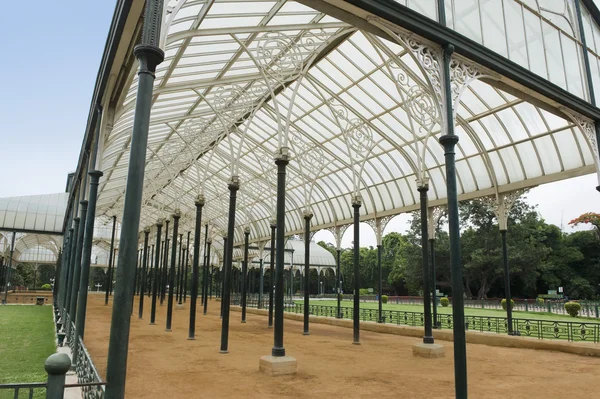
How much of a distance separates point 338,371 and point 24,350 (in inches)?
360

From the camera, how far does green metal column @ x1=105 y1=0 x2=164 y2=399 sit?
15.0 feet

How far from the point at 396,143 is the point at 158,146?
13097mm

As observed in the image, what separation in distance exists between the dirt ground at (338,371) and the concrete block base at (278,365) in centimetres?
21

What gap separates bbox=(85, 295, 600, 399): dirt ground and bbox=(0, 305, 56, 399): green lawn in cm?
127

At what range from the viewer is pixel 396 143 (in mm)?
20359

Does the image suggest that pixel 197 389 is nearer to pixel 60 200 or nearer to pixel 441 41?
pixel 441 41

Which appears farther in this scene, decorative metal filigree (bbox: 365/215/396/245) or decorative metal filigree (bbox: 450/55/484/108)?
decorative metal filigree (bbox: 365/215/396/245)

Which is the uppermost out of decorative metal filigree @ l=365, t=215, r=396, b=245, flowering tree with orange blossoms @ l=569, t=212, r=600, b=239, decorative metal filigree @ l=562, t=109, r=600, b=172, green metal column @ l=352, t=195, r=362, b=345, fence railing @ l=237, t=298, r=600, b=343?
flowering tree with orange blossoms @ l=569, t=212, r=600, b=239

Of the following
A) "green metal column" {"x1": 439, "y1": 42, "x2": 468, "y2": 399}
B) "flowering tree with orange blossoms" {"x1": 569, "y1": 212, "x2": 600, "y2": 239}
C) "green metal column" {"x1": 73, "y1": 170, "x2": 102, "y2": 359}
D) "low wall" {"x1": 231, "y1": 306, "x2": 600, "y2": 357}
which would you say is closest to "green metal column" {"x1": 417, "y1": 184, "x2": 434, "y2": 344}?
"low wall" {"x1": 231, "y1": 306, "x2": 600, "y2": 357}

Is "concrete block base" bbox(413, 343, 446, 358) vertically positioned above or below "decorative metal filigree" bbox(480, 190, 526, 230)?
below

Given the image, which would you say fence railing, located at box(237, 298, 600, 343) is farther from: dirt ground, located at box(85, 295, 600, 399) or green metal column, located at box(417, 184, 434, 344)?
dirt ground, located at box(85, 295, 600, 399)

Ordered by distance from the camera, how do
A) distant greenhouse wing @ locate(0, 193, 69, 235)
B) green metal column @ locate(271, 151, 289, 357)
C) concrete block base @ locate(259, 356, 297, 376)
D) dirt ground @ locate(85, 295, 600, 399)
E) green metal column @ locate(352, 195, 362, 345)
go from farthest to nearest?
distant greenhouse wing @ locate(0, 193, 69, 235), green metal column @ locate(352, 195, 362, 345), green metal column @ locate(271, 151, 289, 357), concrete block base @ locate(259, 356, 297, 376), dirt ground @ locate(85, 295, 600, 399)

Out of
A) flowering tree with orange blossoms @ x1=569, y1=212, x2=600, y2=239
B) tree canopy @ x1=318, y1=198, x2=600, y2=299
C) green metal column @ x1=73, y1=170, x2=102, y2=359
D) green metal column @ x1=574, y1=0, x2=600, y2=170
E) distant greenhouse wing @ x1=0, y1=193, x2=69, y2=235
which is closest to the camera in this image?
green metal column @ x1=73, y1=170, x2=102, y2=359

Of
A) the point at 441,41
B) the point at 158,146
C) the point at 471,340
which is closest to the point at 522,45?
the point at 441,41
